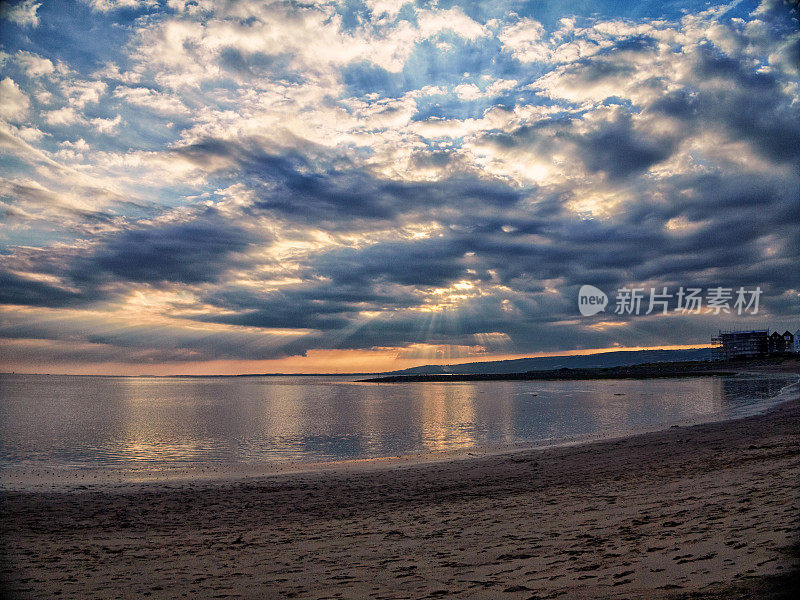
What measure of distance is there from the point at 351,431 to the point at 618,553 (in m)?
31.1

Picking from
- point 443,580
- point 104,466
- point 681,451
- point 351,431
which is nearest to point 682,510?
point 443,580

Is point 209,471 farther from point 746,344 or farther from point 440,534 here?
point 746,344

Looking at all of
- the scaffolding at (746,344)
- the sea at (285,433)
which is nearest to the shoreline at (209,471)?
the sea at (285,433)

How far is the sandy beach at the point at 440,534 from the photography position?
7.33 metres

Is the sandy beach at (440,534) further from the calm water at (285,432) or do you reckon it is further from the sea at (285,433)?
the calm water at (285,432)

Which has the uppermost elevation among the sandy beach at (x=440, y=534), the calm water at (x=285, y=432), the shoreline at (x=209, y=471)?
the sandy beach at (x=440, y=534)

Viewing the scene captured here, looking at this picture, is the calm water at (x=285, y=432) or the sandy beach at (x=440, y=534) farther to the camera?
the calm water at (x=285, y=432)

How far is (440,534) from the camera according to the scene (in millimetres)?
10852

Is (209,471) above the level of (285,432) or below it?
above

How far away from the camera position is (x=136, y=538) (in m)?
11.9

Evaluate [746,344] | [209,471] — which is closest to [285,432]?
[209,471]

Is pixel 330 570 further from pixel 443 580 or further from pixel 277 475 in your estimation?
pixel 277 475

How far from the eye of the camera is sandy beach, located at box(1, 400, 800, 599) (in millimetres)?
7328

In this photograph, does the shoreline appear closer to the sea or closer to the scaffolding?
the sea
